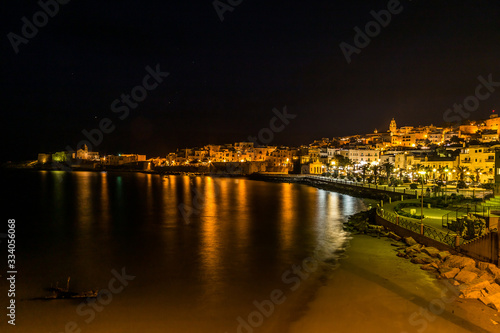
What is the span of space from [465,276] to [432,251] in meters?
2.31

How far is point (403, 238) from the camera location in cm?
1465

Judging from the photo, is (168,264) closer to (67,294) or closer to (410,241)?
(67,294)

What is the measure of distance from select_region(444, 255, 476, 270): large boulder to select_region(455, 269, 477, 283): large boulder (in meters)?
0.32

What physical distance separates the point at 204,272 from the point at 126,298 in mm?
3001

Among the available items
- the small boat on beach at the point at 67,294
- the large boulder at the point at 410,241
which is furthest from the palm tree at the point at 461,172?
the small boat on beach at the point at 67,294

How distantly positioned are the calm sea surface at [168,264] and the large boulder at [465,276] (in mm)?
3908

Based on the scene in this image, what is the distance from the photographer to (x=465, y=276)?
9547 millimetres

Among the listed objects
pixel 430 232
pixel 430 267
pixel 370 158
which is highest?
pixel 370 158

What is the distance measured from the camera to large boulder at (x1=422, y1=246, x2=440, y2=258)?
1162 cm

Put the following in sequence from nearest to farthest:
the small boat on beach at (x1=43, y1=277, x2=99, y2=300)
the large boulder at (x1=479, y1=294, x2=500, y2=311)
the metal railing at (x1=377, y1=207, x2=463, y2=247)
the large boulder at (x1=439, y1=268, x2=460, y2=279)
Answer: the large boulder at (x1=479, y1=294, x2=500, y2=311)
the small boat on beach at (x1=43, y1=277, x2=99, y2=300)
the large boulder at (x1=439, y1=268, x2=460, y2=279)
the metal railing at (x1=377, y1=207, x2=463, y2=247)

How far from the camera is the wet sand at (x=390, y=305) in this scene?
779cm

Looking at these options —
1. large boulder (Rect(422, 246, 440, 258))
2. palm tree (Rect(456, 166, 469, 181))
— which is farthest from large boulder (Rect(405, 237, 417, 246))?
palm tree (Rect(456, 166, 469, 181))

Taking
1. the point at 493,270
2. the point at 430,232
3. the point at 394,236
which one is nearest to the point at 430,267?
the point at 493,270

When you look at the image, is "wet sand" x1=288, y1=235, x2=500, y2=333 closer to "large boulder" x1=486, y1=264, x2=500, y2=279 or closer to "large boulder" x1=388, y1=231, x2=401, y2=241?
"large boulder" x1=486, y1=264, x2=500, y2=279
